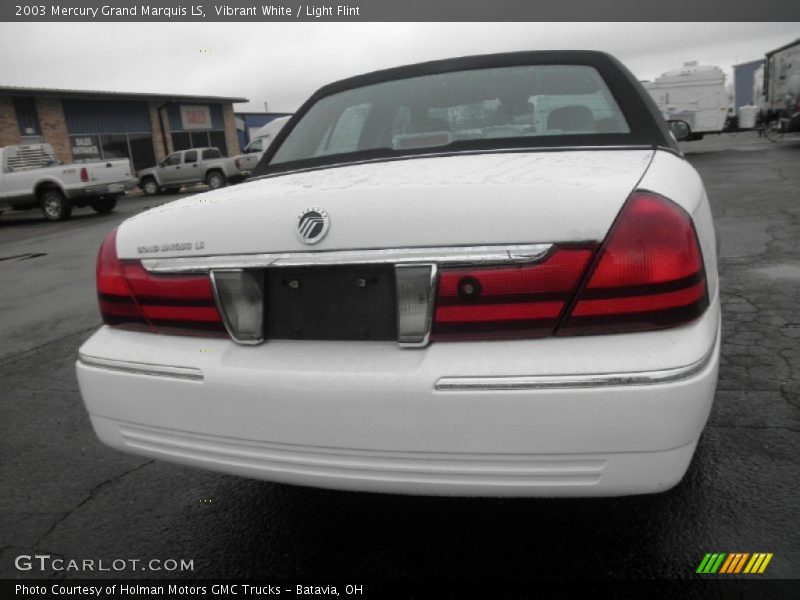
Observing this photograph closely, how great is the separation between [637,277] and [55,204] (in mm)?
18130

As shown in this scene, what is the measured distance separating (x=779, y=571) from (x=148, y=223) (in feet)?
6.96

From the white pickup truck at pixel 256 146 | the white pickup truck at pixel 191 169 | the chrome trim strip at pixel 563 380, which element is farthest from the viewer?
the white pickup truck at pixel 191 169

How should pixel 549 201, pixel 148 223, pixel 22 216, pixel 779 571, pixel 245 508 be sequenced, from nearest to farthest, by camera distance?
pixel 549 201
pixel 779 571
pixel 148 223
pixel 245 508
pixel 22 216

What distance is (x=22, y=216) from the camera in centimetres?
2039

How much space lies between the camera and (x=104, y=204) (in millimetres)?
17609

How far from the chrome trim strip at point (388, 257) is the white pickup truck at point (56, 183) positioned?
16685mm

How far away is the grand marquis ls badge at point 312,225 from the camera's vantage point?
5.34 feet

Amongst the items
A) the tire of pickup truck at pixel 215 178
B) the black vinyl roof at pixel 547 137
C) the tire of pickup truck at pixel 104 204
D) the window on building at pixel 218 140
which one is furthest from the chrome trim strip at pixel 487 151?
the window on building at pixel 218 140

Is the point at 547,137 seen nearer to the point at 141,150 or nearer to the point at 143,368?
the point at 143,368

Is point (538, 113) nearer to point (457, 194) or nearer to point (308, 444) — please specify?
point (457, 194)

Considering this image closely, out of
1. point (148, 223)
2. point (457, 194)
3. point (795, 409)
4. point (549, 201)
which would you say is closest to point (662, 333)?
point (549, 201)

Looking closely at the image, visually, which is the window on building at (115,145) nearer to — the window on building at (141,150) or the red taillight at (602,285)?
the window on building at (141,150)

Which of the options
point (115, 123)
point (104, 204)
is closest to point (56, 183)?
point (104, 204)

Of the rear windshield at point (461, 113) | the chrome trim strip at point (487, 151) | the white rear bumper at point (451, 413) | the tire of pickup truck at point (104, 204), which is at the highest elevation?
the rear windshield at point (461, 113)
